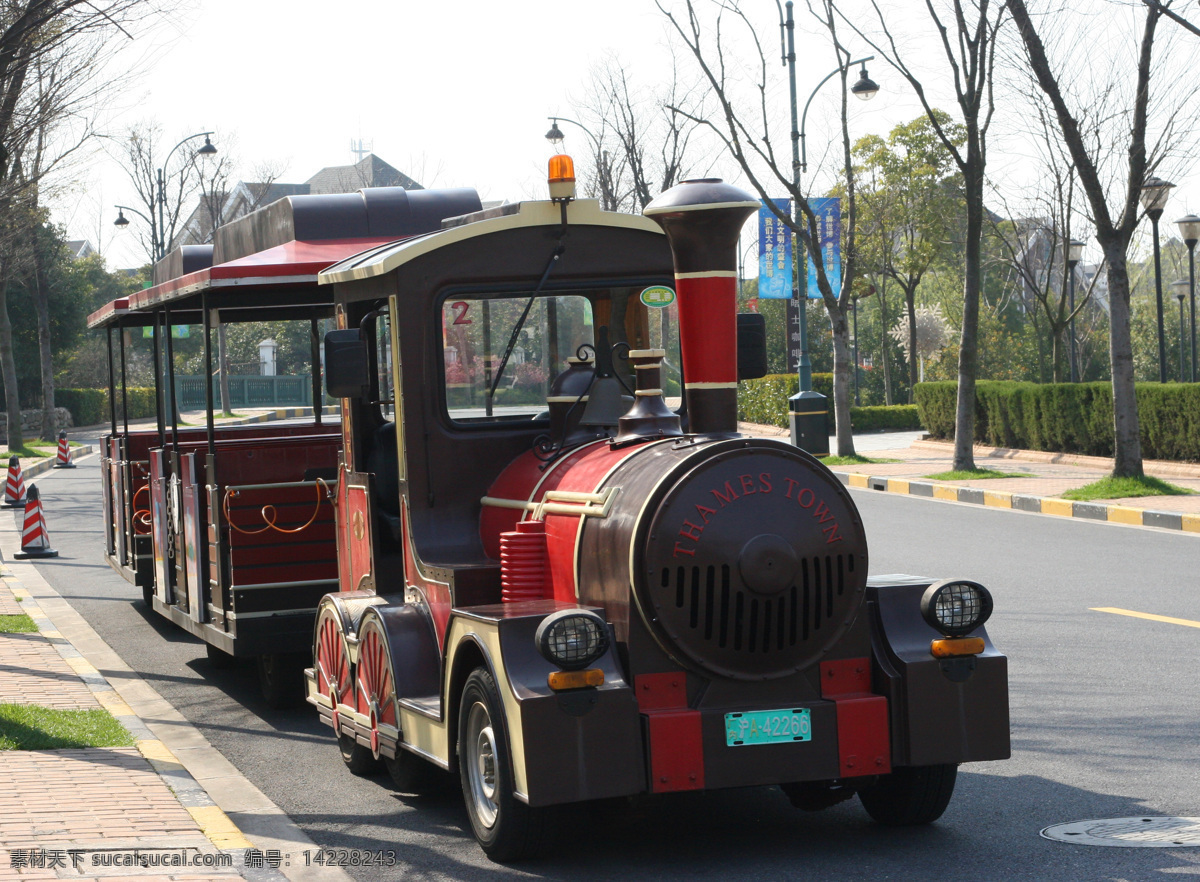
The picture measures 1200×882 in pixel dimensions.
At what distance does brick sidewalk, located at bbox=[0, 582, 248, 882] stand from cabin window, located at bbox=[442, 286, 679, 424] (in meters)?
2.04

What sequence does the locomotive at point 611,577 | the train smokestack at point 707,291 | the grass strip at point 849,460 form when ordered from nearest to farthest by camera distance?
the locomotive at point 611,577 < the train smokestack at point 707,291 < the grass strip at point 849,460

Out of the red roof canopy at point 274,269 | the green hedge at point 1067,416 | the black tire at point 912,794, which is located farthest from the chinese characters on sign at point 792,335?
the black tire at point 912,794

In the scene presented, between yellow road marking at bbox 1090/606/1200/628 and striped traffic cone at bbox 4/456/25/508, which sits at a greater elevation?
striped traffic cone at bbox 4/456/25/508

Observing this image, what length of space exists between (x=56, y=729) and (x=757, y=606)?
3990mm

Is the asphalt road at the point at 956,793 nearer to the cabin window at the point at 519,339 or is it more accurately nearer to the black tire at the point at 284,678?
the black tire at the point at 284,678

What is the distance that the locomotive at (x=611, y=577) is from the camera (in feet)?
15.3

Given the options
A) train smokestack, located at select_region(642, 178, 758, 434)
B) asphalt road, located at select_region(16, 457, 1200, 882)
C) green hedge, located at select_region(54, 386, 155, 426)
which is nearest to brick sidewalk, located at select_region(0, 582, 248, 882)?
asphalt road, located at select_region(16, 457, 1200, 882)

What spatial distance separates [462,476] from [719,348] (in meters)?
1.54

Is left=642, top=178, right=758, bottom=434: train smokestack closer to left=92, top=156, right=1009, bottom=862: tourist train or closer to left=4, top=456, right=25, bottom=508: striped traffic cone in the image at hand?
left=92, top=156, right=1009, bottom=862: tourist train

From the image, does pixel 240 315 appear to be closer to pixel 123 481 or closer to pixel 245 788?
pixel 123 481

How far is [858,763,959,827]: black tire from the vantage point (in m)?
5.12

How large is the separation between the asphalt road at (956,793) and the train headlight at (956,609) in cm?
78

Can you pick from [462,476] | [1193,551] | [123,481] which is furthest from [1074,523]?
[462,476]

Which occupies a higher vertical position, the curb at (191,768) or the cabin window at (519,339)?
the cabin window at (519,339)
